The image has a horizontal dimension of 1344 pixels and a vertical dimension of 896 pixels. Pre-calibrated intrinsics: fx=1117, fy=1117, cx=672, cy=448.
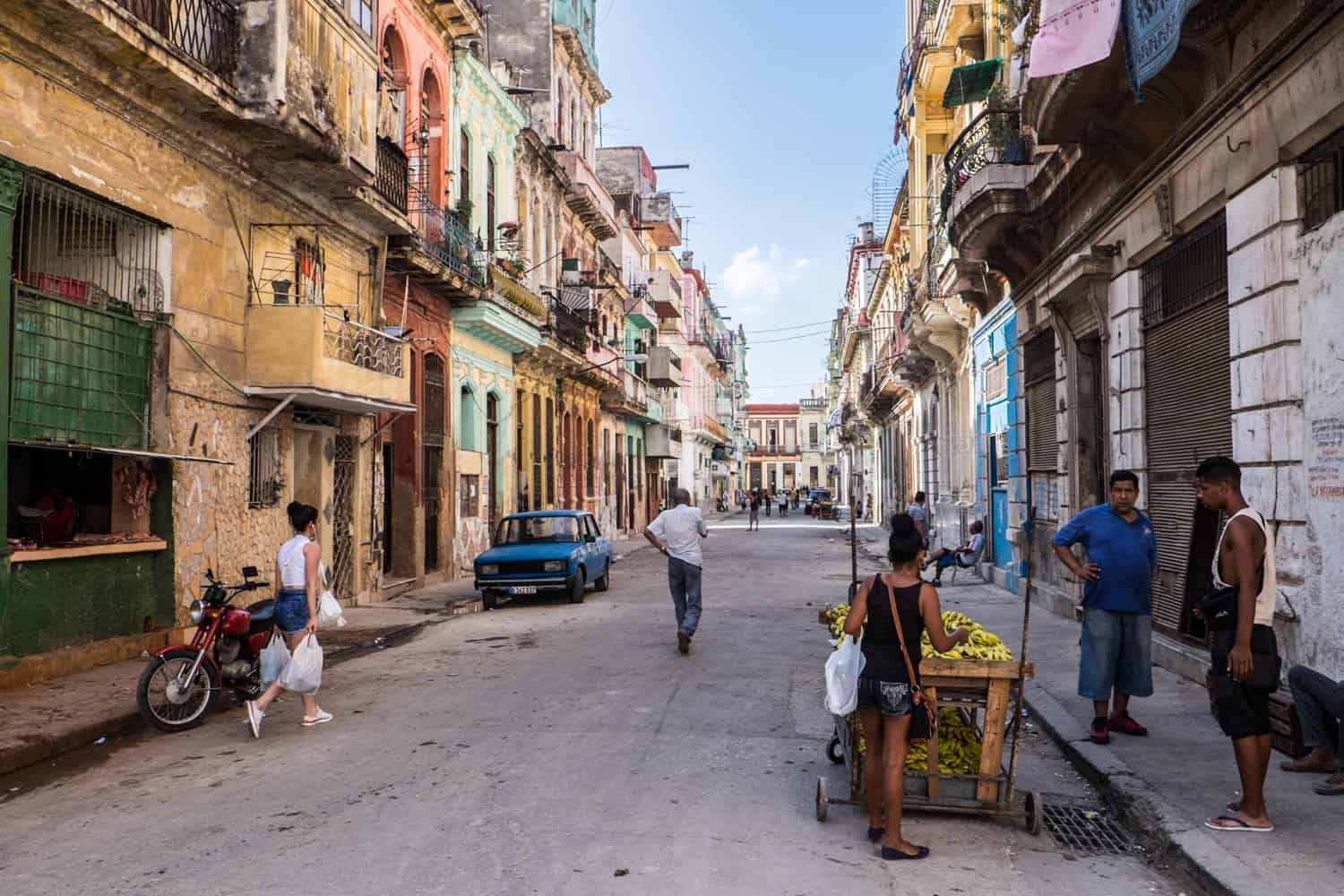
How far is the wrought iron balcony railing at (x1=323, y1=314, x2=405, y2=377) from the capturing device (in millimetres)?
13672

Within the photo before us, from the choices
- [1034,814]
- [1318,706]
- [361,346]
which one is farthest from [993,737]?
[361,346]

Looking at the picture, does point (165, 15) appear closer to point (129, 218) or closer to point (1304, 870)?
point (129, 218)

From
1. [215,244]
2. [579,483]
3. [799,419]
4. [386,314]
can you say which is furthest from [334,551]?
[799,419]

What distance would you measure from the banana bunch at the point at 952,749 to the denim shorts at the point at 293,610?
4.43 m

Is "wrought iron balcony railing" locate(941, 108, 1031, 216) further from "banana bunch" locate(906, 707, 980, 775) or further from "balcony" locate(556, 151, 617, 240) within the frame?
"balcony" locate(556, 151, 617, 240)

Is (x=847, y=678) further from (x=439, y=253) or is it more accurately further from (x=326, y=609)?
(x=439, y=253)

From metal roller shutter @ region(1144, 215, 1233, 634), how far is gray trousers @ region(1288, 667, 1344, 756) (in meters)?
3.29

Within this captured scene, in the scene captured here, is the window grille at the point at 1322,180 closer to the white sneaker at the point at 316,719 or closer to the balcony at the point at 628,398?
the white sneaker at the point at 316,719

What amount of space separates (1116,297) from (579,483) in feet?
78.8

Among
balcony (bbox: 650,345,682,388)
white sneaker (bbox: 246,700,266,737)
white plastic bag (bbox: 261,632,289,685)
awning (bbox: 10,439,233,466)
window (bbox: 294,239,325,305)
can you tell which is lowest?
white sneaker (bbox: 246,700,266,737)

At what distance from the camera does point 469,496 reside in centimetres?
2245

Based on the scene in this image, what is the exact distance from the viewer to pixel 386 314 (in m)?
18.3

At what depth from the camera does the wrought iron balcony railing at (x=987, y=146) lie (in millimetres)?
14891

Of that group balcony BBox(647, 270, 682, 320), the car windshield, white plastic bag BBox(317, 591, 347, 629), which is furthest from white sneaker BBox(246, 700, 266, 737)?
balcony BBox(647, 270, 682, 320)
